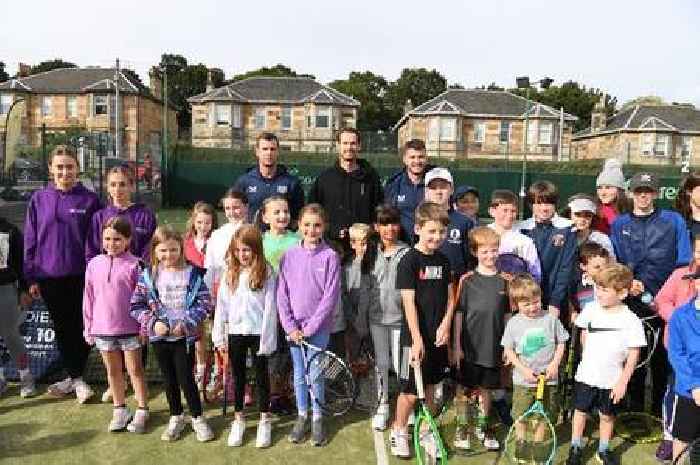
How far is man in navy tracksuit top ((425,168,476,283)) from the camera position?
471 centimetres

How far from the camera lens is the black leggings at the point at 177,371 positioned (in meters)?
4.29

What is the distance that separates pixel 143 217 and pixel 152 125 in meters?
49.4

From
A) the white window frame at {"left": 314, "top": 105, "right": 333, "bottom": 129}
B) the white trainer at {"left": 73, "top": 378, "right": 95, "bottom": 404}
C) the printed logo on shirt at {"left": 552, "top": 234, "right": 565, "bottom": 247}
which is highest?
the white window frame at {"left": 314, "top": 105, "right": 333, "bottom": 129}

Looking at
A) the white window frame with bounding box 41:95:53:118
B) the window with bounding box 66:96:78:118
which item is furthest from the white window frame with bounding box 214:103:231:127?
the white window frame with bounding box 41:95:53:118

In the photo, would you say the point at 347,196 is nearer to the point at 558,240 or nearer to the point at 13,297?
the point at 558,240

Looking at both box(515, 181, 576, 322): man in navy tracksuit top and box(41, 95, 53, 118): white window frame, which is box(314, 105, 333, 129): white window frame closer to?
box(41, 95, 53, 118): white window frame

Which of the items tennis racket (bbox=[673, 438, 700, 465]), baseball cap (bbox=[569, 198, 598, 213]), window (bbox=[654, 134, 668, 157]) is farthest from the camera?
window (bbox=[654, 134, 668, 157])

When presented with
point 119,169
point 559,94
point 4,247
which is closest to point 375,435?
point 119,169

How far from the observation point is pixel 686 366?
370 centimetres

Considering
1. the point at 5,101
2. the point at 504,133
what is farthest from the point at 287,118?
the point at 5,101

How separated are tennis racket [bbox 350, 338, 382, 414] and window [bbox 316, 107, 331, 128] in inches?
1852

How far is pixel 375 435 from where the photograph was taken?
14.9 ft

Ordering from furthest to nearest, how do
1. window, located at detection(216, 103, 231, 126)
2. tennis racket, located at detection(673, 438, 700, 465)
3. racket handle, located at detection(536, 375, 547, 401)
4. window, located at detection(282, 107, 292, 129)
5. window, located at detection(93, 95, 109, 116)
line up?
window, located at detection(282, 107, 292, 129)
window, located at detection(216, 103, 231, 126)
window, located at detection(93, 95, 109, 116)
racket handle, located at detection(536, 375, 547, 401)
tennis racket, located at detection(673, 438, 700, 465)

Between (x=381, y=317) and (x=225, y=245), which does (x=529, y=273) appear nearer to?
(x=381, y=317)
